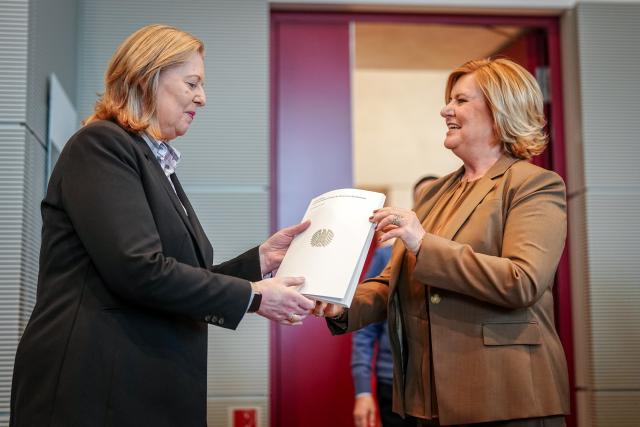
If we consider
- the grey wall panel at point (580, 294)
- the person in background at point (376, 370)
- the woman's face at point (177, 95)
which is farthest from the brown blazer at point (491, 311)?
the grey wall panel at point (580, 294)

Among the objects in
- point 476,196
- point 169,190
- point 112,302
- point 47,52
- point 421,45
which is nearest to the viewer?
point 112,302

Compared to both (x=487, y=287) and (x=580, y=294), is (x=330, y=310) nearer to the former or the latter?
(x=487, y=287)

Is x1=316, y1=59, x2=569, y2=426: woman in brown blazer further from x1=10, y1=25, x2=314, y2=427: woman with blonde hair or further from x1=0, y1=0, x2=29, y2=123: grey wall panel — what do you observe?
x1=0, y1=0, x2=29, y2=123: grey wall panel

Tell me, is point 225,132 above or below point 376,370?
above

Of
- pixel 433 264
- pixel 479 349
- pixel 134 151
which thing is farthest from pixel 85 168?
pixel 479 349

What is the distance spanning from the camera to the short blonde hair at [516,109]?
2.58 m

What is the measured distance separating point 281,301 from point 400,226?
0.41 meters

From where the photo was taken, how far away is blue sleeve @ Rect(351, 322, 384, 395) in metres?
3.77

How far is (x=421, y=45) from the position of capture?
5875 millimetres

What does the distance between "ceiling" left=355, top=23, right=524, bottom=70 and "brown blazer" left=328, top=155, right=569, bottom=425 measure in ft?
8.72

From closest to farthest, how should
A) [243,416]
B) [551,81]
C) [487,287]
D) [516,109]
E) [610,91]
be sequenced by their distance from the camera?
[487,287] → [516,109] → [243,416] → [610,91] → [551,81]

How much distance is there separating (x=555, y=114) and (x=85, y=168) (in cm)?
295

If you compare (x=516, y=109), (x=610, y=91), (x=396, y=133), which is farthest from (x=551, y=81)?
(x=396, y=133)

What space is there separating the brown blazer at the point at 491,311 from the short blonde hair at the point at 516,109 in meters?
0.10
